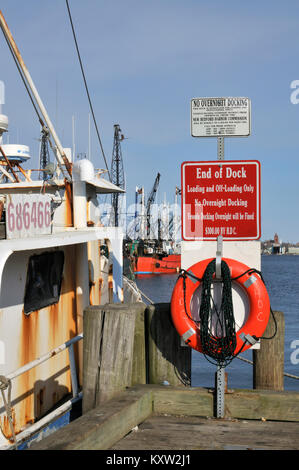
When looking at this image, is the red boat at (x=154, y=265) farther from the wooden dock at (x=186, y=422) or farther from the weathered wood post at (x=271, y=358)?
the wooden dock at (x=186, y=422)

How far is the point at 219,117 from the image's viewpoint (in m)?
5.26

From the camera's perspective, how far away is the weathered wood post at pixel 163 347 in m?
5.28

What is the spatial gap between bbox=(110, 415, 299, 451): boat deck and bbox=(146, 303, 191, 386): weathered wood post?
482 mm

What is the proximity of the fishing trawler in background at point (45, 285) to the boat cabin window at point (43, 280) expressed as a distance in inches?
0.5

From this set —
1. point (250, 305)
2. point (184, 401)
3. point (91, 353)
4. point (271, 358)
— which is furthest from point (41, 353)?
point (250, 305)

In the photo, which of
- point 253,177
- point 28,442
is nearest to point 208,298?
point 253,177

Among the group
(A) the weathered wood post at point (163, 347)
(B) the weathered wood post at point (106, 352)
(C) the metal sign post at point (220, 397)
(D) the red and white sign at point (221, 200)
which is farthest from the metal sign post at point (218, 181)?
(C) the metal sign post at point (220, 397)

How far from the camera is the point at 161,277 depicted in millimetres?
82000

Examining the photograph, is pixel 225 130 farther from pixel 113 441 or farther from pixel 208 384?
pixel 208 384

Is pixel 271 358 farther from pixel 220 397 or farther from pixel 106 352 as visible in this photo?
pixel 106 352

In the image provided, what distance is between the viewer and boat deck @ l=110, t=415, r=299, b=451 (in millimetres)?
4250

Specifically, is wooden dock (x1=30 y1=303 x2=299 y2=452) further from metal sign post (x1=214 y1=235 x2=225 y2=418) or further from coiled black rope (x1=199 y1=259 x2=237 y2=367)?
coiled black rope (x1=199 y1=259 x2=237 y2=367)

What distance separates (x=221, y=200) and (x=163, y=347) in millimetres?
1497

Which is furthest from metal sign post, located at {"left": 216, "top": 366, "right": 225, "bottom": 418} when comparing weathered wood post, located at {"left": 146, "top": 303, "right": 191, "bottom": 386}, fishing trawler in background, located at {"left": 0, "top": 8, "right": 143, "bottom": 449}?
fishing trawler in background, located at {"left": 0, "top": 8, "right": 143, "bottom": 449}
